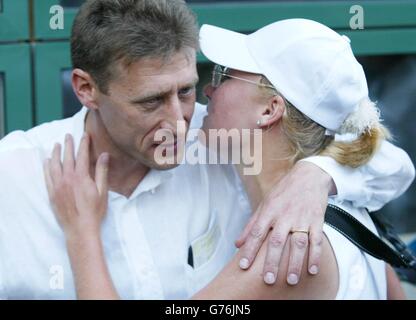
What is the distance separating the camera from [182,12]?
2066 millimetres

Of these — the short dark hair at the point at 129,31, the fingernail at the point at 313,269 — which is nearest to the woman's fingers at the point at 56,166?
the short dark hair at the point at 129,31

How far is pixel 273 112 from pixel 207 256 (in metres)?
0.44

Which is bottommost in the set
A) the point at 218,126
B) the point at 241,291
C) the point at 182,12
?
the point at 241,291

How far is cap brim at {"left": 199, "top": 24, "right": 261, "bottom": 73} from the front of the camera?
220cm

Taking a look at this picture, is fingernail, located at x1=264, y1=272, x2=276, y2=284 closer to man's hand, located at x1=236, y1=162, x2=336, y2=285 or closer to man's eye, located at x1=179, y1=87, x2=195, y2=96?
man's hand, located at x1=236, y1=162, x2=336, y2=285

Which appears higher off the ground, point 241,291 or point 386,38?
point 386,38

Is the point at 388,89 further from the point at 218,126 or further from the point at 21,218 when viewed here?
the point at 21,218

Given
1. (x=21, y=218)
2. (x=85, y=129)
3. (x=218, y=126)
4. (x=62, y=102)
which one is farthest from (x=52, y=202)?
(x=62, y=102)

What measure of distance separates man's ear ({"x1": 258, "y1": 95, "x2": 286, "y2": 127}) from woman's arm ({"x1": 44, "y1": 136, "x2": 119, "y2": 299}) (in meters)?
0.44

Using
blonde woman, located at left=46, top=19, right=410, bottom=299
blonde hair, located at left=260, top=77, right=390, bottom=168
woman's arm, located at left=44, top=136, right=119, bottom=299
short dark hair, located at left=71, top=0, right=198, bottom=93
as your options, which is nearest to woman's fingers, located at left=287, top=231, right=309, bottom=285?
blonde woman, located at left=46, top=19, right=410, bottom=299

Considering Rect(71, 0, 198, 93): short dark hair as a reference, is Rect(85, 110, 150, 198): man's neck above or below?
below

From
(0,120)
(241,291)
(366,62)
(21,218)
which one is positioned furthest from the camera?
(366,62)

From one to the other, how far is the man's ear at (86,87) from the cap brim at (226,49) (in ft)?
1.11

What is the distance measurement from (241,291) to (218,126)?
495 mm
